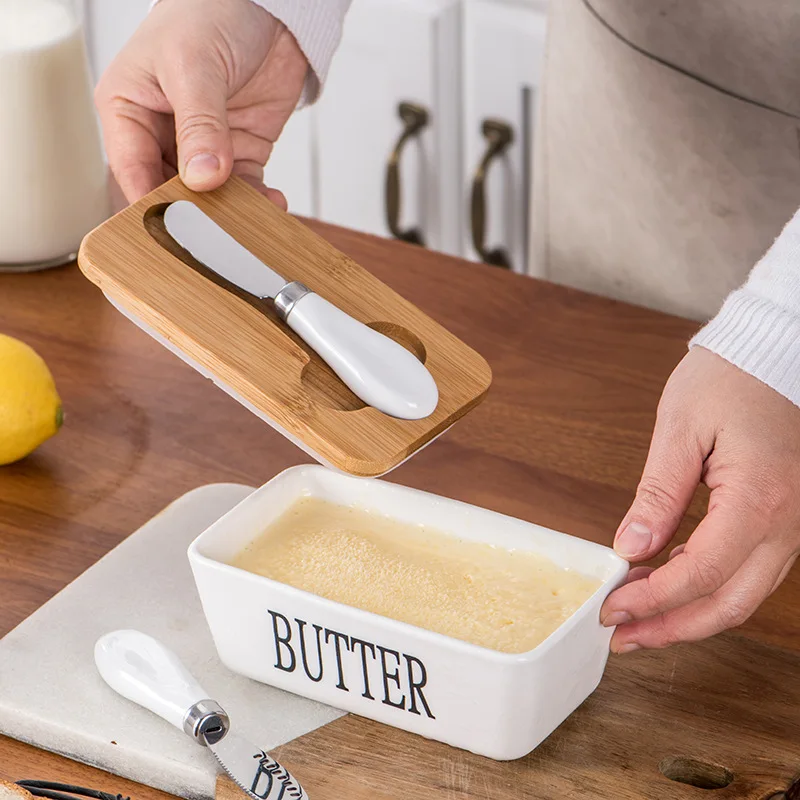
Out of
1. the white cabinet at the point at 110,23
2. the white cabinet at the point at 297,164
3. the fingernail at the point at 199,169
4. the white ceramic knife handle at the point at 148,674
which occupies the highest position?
the fingernail at the point at 199,169

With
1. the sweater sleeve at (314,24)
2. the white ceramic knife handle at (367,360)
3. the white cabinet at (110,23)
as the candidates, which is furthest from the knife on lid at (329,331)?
the white cabinet at (110,23)

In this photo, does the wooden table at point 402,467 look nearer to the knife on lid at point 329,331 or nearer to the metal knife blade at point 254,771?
the metal knife blade at point 254,771

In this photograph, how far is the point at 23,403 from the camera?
0.99 metres

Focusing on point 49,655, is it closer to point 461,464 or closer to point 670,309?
point 461,464

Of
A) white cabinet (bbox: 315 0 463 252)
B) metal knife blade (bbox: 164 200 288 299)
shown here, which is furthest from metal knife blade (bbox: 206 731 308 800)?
white cabinet (bbox: 315 0 463 252)

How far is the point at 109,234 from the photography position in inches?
33.9

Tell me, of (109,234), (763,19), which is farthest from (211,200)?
(763,19)

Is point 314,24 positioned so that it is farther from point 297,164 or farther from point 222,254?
point 297,164

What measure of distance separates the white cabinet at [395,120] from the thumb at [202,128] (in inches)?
39.5

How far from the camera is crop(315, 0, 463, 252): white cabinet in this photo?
198 centimetres

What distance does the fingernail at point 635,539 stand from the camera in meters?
0.76

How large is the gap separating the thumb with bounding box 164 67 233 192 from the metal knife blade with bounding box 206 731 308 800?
1.32 ft

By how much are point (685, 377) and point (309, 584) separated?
262mm

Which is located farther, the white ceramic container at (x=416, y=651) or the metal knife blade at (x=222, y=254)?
the metal knife blade at (x=222, y=254)
